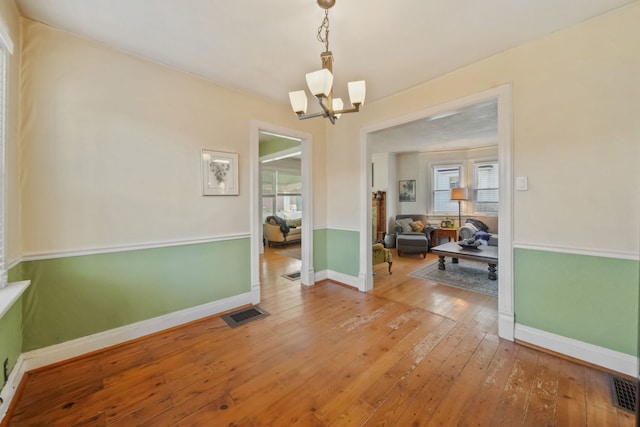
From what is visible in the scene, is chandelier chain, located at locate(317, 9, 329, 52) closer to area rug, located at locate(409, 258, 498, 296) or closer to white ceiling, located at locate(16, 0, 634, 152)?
white ceiling, located at locate(16, 0, 634, 152)

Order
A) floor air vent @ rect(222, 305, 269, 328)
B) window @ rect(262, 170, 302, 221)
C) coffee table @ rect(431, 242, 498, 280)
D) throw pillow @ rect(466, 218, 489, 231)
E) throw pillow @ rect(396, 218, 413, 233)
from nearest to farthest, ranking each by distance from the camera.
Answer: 1. floor air vent @ rect(222, 305, 269, 328)
2. coffee table @ rect(431, 242, 498, 280)
3. throw pillow @ rect(466, 218, 489, 231)
4. throw pillow @ rect(396, 218, 413, 233)
5. window @ rect(262, 170, 302, 221)

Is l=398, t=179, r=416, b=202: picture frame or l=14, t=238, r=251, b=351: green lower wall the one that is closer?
l=14, t=238, r=251, b=351: green lower wall

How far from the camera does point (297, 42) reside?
2.05 meters

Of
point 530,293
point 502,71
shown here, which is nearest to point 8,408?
point 530,293

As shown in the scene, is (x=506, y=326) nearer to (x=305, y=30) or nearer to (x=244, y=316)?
(x=244, y=316)

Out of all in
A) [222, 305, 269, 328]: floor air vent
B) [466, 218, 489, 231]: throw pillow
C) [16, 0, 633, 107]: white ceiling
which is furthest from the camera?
[466, 218, 489, 231]: throw pillow

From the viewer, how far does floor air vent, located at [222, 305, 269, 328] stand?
8.52 feet

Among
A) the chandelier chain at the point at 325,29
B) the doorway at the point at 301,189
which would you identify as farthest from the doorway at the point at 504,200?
the doorway at the point at 301,189

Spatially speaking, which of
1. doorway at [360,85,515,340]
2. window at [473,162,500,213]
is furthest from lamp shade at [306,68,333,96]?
window at [473,162,500,213]

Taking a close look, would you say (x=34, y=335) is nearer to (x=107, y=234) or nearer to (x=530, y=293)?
(x=107, y=234)

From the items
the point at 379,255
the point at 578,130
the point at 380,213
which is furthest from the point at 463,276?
the point at 380,213

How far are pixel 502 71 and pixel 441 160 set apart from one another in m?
4.89

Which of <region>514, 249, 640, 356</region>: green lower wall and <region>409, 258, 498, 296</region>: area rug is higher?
<region>514, 249, 640, 356</region>: green lower wall

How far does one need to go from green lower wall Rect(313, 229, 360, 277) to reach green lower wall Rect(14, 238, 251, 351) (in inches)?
53.5
